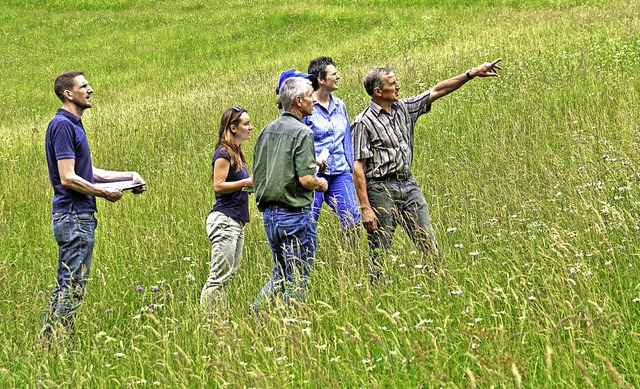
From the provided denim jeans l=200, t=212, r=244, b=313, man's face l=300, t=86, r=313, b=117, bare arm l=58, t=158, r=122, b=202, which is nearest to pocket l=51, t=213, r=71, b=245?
bare arm l=58, t=158, r=122, b=202

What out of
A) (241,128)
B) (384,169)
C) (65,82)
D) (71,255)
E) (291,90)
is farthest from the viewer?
(384,169)

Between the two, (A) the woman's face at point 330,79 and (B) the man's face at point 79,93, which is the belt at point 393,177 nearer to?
(A) the woman's face at point 330,79

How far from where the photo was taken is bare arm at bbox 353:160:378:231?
582 centimetres

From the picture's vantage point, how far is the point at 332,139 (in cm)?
633

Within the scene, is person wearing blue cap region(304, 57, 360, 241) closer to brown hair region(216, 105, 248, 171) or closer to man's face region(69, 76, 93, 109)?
brown hair region(216, 105, 248, 171)

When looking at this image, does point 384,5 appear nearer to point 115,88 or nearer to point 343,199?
point 115,88

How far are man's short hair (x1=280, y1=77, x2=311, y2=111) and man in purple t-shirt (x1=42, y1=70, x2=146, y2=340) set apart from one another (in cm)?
140

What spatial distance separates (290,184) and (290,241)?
16.3 inches

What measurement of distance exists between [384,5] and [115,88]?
1172cm

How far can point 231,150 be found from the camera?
19.2ft

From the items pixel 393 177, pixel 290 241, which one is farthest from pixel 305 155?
pixel 393 177

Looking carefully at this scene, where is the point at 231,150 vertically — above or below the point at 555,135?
above

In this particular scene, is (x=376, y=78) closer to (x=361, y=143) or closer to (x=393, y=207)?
(x=361, y=143)

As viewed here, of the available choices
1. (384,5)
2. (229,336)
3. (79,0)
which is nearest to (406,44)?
(384,5)
